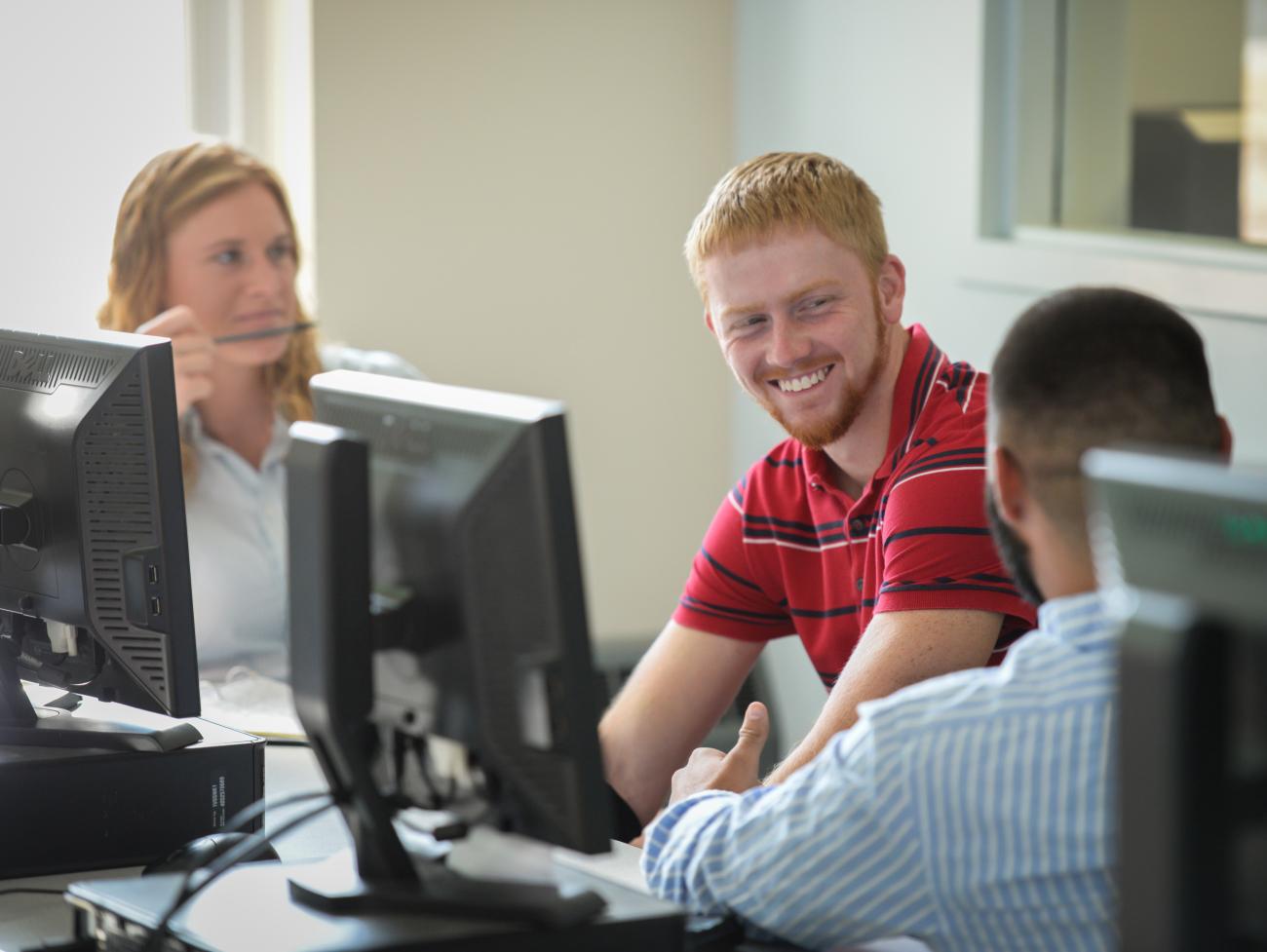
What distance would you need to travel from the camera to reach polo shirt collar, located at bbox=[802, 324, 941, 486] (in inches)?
74.3

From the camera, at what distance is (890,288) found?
1.99m

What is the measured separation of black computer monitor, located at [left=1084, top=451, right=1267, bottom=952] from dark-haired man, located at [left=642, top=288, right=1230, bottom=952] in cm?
32

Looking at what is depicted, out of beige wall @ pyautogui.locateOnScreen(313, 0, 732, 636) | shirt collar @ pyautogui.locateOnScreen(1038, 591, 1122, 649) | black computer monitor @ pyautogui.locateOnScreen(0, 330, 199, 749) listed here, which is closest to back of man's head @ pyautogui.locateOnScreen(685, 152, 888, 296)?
black computer monitor @ pyautogui.locateOnScreen(0, 330, 199, 749)

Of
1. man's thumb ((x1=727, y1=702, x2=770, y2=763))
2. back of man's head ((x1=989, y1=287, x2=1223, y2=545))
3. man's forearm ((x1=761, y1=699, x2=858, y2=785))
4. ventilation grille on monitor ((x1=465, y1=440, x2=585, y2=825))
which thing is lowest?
man's forearm ((x1=761, y1=699, x2=858, y2=785))

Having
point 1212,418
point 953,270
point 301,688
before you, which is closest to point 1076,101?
point 953,270

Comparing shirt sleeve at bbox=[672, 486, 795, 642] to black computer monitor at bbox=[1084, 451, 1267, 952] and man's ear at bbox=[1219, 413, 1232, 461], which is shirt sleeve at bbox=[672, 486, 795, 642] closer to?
man's ear at bbox=[1219, 413, 1232, 461]

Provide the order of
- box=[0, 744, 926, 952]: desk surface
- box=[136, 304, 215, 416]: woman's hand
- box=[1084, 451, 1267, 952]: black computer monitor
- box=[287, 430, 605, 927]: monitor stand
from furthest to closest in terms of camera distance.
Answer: box=[136, 304, 215, 416]: woman's hand → box=[0, 744, 926, 952]: desk surface → box=[287, 430, 605, 927]: monitor stand → box=[1084, 451, 1267, 952]: black computer monitor

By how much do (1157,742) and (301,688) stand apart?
2.34ft

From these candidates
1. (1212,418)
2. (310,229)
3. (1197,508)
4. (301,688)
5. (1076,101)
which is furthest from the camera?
(310,229)

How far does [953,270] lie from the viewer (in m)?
3.26

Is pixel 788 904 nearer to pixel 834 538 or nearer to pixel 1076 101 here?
pixel 834 538

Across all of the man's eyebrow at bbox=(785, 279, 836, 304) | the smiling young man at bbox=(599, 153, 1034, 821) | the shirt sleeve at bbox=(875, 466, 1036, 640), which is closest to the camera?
the shirt sleeve at bbox=(875, 466, 1036, 640)

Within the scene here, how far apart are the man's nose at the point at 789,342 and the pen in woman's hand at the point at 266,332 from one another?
4.08 feet

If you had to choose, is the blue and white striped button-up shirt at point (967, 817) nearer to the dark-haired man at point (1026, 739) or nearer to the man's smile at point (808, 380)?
the dark-haired man at point (1026, 739)
